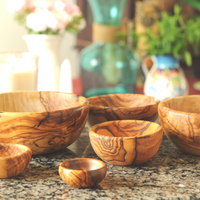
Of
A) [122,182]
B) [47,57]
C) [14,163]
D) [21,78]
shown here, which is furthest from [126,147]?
[47,57]

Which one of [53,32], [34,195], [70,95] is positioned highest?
[53,32]

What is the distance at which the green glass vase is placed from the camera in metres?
1.46

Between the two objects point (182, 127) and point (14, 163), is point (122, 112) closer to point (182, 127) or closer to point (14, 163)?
point (182, 127)

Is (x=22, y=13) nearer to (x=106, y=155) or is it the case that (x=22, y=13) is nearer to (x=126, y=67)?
(x=126, y=67)

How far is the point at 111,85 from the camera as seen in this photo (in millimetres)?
1507

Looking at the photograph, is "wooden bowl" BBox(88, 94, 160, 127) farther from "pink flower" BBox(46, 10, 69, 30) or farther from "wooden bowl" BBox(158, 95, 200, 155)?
"pink flower" BBox(46, 10, 69, 30)

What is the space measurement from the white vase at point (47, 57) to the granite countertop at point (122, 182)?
67 centimetres

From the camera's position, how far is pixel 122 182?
0.46 metres

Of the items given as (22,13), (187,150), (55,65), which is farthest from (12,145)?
(22,13)

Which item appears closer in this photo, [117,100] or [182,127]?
[182,127]

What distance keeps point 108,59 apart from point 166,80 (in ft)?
1.02

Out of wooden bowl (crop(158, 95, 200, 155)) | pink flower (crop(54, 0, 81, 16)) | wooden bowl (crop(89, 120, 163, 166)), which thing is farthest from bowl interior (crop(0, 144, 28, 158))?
pink flower (crop(54, 0, 81, 16))

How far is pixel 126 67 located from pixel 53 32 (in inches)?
15.0

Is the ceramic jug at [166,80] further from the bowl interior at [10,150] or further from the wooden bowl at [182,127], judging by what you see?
the bowl interior at [10,150]
